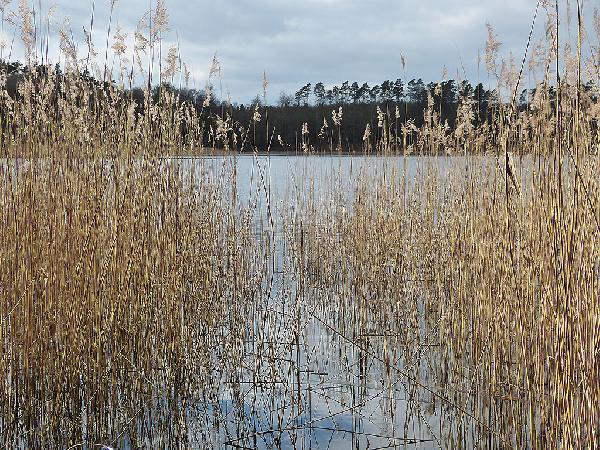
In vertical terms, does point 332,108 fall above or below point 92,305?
above

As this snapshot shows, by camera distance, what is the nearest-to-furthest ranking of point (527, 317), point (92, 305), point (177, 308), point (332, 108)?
point (527, 317), point (92, 305), point (177, 308), point (332, 108)

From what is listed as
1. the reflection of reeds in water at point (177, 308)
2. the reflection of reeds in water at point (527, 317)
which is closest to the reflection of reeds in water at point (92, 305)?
the reflection of reeds in water at point (177, 308)

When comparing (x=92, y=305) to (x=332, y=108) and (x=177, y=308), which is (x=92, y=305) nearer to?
(x=177, y=308)

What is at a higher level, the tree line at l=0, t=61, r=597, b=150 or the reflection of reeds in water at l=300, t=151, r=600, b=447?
the tree line at l=0, t=61, r=597, b=150

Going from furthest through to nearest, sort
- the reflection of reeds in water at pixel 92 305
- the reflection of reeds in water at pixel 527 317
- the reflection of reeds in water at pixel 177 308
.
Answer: the reflection of reeds in water at pixel 92 305, the reflection of reeds in water at pixel 177 308, the reflection of reeds in water at pixel 527 317

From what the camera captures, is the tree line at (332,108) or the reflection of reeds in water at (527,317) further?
the tree line at (332,108)

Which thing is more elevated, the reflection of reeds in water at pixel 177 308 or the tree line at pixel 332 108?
the tree line at pixel 332 108

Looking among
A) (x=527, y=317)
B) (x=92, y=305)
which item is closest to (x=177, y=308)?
(x=92, y=305)

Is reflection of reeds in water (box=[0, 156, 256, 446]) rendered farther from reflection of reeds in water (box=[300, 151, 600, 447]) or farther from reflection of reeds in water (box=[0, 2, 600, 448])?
reflection of reeds in water (box=[300, 151, 600, 447])

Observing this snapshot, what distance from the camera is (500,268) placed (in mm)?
1802

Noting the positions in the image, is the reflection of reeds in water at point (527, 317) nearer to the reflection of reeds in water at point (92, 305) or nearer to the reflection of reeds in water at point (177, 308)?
the reflection of reeds in water at point (177, 308)

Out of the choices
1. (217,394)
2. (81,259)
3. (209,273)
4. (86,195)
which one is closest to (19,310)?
(81,259)

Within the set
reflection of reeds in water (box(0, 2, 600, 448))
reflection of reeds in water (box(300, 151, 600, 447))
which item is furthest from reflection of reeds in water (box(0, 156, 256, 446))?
reflection of reeds in water (box(300, 151, 600, 447))

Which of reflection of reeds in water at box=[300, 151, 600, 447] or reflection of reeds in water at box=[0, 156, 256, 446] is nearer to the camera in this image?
reflection of reeds in water at box=[300, 151, 600, 447]
